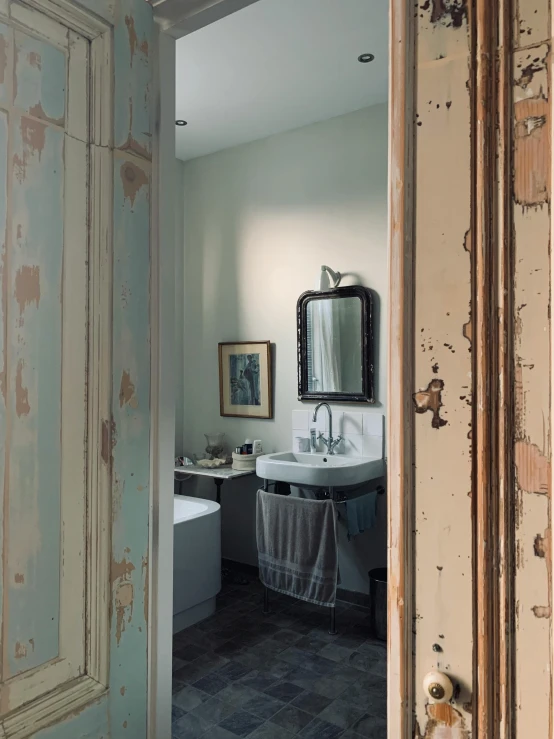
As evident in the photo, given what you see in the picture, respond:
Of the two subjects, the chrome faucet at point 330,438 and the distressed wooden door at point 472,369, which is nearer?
Answer: the distressed wooden door at point 472,369

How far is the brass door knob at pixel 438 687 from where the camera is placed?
639 millimetres

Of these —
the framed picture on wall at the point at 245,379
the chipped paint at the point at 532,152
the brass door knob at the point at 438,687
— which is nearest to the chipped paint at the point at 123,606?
the brass door knob at the point at 438,687

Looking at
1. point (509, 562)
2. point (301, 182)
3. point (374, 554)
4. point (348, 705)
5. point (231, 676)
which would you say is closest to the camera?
point (509, 562)

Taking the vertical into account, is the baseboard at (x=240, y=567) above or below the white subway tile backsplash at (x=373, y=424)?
below

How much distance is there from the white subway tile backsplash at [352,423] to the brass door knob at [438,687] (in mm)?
2787

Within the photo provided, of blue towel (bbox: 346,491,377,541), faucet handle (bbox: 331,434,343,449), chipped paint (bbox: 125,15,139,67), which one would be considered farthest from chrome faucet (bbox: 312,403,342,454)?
chipped paint (bbox: 125,15,139,67)

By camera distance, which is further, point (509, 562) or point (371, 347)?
point (371, 347)

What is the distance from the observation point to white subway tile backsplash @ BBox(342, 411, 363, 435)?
3.43m

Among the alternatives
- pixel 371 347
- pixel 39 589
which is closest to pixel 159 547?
pixel 39 589

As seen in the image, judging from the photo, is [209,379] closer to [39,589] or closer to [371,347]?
[371,347]

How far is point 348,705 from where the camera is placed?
2.41 m

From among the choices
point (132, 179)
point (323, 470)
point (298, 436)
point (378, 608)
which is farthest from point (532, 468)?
point (298, 436)

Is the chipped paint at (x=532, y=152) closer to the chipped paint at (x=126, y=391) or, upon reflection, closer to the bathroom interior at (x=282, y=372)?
the chipped paint at (x=126, y=391)

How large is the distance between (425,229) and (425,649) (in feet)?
1.64
